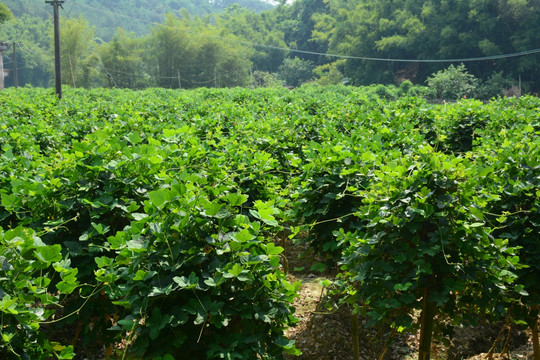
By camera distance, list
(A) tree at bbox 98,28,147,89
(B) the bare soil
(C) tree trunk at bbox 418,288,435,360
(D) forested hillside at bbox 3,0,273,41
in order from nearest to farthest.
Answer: (C) tree trunk at bbox 418,288,435,360, (B) the bare soil, (A) tree at bbox 98,28,147,89, (D) forested hillside at bbox 3,0,273,41

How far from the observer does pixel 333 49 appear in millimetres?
69875

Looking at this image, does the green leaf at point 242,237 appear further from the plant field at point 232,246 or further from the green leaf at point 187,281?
the green leaf at point 187,281

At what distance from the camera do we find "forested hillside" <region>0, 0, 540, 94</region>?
45.6 meters

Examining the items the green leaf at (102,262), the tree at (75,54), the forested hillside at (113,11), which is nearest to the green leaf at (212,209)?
the green leaf at (102,262)

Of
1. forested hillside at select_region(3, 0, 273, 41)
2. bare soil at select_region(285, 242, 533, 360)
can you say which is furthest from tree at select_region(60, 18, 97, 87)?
bare soil at select_region(285, 242, 533, 360)

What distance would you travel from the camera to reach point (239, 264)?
216 centimetres

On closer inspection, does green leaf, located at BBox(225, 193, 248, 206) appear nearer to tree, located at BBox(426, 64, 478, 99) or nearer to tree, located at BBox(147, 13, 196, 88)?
tree, located at BBox(426, 64, 478, 99)

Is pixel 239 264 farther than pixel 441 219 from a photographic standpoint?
No

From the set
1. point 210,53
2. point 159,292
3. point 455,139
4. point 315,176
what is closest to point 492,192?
point 315,176

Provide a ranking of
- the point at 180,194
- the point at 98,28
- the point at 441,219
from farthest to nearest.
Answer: the point at 98,28, the point at 441,219, the point at 180,194

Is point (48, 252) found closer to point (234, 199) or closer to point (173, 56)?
point (234, 199)

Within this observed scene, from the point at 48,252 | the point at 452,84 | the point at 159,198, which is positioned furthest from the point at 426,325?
the point at 452,84

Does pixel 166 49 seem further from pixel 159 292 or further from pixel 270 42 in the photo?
pixel 159 292

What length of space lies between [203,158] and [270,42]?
288 feet
